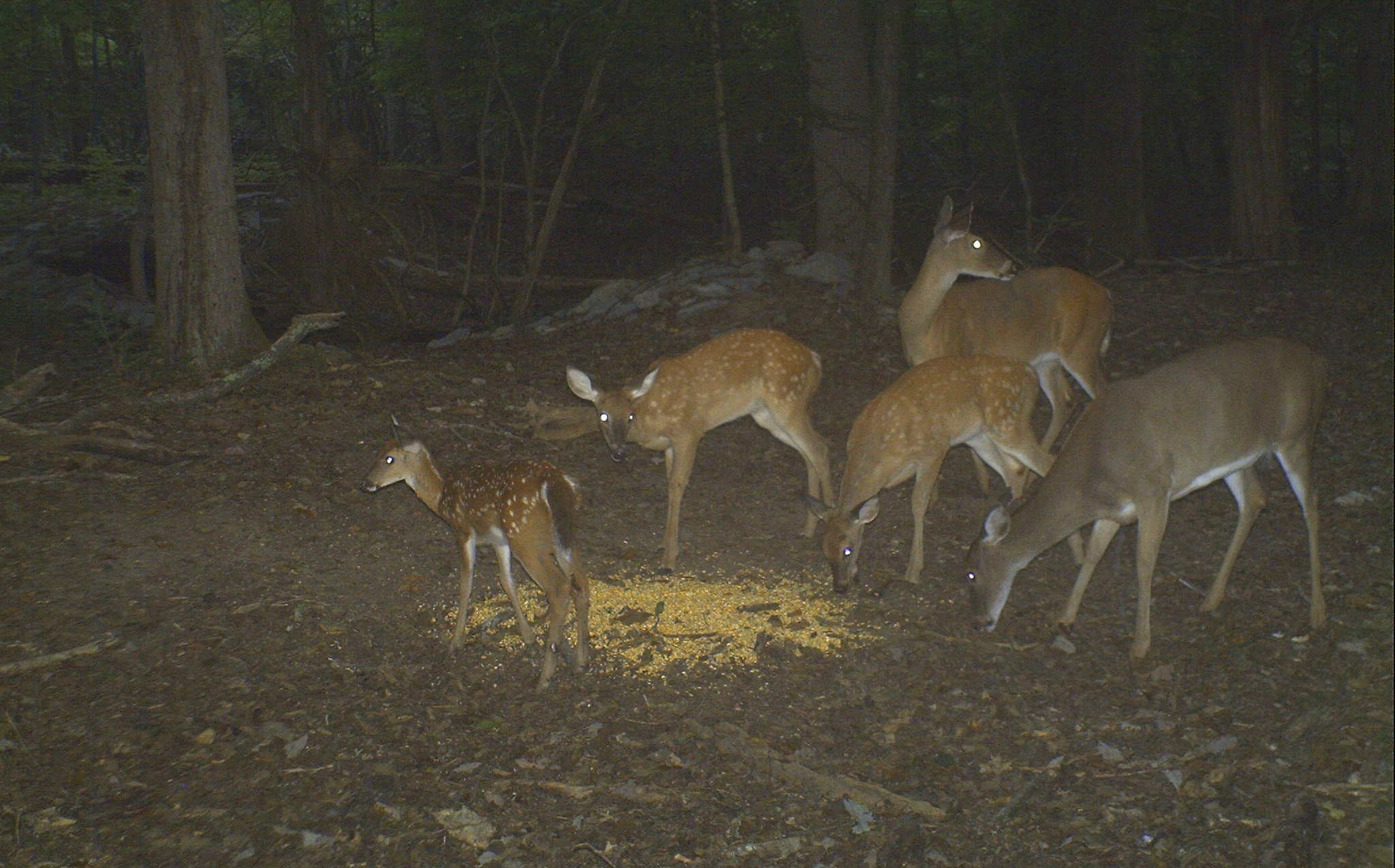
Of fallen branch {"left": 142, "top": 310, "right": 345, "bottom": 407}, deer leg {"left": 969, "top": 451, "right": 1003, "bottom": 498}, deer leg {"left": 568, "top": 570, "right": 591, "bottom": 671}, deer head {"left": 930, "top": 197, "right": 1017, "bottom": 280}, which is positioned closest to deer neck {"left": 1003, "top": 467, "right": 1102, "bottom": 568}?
deer leg {"left": 969, "top": 451, "right": 1003, "bottom": 498}

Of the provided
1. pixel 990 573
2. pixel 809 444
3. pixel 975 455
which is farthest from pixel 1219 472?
pixel 809 444

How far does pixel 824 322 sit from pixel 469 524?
553 cm

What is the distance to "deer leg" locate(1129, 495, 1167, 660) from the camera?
571 cm

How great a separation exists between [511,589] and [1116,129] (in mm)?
11640

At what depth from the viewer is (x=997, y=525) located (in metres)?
6.20

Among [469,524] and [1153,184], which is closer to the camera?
[469,524]

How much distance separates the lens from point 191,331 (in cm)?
875

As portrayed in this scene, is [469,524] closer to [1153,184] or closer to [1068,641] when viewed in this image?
[1068,641]

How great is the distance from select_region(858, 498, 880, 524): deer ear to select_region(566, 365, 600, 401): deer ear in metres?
1.71

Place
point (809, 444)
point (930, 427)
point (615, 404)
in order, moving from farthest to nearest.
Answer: point (809, 444) < point (615, 404) < point (930, 427)

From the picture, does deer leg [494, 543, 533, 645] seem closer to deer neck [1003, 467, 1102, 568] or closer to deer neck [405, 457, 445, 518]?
deer neck [405, 457, 445, 518]

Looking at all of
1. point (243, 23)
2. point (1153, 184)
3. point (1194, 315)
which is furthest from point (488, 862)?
point (243, 23)

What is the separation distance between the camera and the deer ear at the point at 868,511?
644cm

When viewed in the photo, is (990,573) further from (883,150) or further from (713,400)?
(883,150)
